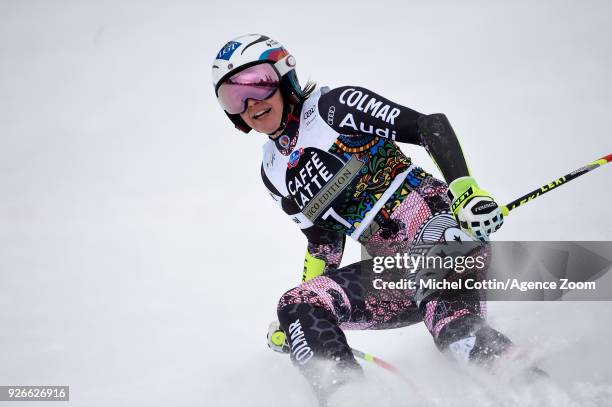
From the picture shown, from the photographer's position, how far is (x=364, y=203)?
13.7 ft

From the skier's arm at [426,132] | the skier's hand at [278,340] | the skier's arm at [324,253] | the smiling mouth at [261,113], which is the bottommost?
the skier's hand at [278,340]

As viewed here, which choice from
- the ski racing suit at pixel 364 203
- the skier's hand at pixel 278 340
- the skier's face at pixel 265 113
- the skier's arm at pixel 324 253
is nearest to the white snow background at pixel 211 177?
the skier's hand at pixel 278 340

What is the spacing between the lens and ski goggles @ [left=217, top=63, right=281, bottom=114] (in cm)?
406

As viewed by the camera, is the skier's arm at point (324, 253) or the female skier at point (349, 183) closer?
the female skier at point (349, 183)

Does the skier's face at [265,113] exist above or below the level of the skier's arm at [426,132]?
above

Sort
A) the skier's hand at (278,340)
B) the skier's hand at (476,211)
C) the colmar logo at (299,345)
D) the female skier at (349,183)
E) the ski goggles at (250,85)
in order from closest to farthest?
the skier's hand at (476,211)
the colmar logo at (299,345)
the female skier at (349,183)
the ski goggles at (250,85)
the skier's hand at (278,340)

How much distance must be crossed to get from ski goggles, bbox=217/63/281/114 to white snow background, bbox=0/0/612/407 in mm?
1701

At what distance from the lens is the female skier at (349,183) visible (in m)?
3.77

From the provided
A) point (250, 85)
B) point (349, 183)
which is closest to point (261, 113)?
point (250, 85)

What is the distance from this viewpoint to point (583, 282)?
4648mm

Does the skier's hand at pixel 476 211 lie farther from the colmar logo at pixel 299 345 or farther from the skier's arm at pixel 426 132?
the colmar logo at pixel 299 345

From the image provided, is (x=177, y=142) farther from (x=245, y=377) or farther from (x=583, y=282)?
(x=583, y=282)

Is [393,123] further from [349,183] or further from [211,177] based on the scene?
[211,177]

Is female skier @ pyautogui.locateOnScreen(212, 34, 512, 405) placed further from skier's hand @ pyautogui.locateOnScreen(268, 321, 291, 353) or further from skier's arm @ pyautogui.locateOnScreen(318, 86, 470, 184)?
skier's hand @ pyautogui.locateOnScreen(268, 321, 291, 353)
